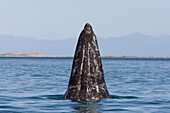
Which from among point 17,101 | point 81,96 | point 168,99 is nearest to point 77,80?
point 81,96

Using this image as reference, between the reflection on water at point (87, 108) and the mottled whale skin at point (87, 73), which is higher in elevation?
the mottled whale skin at point (87, 73)

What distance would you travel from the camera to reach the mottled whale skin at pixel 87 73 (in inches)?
538

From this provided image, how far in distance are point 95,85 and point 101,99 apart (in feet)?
1.96

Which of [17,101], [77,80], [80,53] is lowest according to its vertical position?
[17,101]

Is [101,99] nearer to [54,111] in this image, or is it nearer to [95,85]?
[95,85]

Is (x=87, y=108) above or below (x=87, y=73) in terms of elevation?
below

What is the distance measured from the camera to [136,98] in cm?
1745

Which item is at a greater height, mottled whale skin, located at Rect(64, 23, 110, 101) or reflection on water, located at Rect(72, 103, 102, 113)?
mottled whale skin, located at Rect(64, 23, 110, 101)

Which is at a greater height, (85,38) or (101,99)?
(85,38)

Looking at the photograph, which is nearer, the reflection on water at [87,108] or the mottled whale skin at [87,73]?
the reflection on water at [87,108]

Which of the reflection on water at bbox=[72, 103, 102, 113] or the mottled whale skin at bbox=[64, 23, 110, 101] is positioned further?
the mottled whale skin at bbox=[64, 23, 110, 101]

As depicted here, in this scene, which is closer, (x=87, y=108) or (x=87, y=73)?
(x=87, y=108)

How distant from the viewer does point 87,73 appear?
13.7 m

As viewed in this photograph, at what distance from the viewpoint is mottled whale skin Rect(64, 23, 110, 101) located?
44.8 ft
